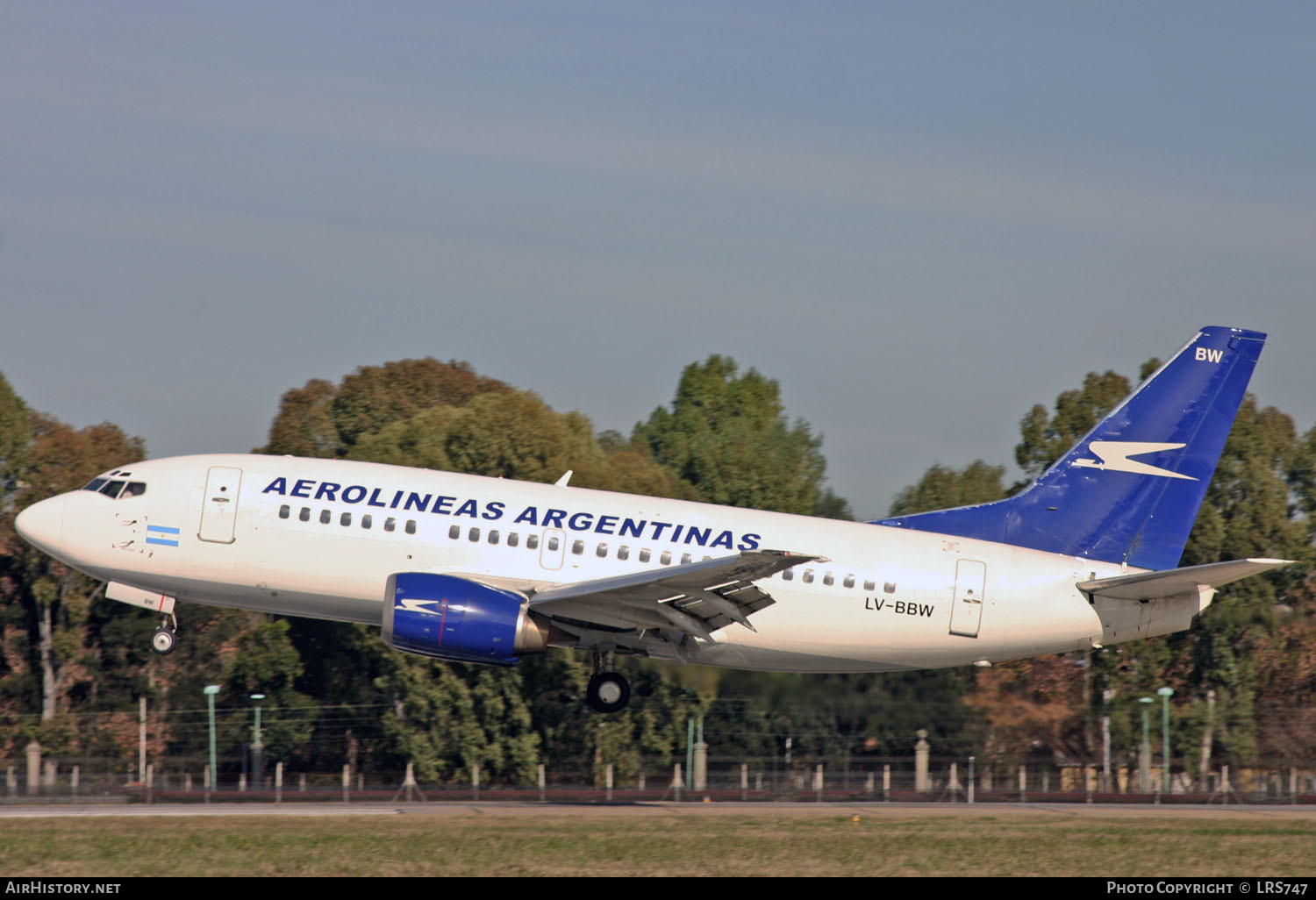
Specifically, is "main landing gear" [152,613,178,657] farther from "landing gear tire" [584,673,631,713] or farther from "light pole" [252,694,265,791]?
"light pole" [252,694,265,791]

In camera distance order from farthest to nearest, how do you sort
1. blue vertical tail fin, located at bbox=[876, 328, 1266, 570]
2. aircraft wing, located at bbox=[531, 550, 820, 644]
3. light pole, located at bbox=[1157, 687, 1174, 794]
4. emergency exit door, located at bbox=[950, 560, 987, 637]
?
1. light pole, located at bbox=[1157, 687, 1174, 794]
2. blue vertical tail fin, located at bbox=[876, 328, 1266, 570]
3. emergency exit door, located at bbox=[950, 560, 987, 637]
4. aircraft wing, located at bbox=[531, 550, 820, 644]

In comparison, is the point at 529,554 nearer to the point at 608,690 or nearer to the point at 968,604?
the point at 608,690

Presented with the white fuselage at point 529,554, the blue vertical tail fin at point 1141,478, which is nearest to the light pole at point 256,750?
the white fuselage at point 529,554

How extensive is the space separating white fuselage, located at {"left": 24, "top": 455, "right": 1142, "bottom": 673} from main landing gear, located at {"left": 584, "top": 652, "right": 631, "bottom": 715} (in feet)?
3.27

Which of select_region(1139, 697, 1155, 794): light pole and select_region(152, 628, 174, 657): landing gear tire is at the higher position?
select_region(152, 628, 174, 657): landing gear tire

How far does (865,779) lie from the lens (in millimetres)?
37938

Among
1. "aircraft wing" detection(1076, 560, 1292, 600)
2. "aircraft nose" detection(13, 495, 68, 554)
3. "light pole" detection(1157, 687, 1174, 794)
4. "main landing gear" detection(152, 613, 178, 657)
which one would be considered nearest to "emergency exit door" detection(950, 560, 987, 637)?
"aircraft wing" detection(1076, 560, 1292, 600)

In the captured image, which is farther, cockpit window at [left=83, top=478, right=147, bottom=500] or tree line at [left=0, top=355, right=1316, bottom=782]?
tree line at [left=0, top=355, right=1316, bottom=782]

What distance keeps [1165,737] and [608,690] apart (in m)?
18.1

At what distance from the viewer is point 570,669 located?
2089 inches

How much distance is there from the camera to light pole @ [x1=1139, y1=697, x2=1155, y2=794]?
4041 centimetres

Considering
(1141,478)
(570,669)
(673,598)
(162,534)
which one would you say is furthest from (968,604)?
(570,669)

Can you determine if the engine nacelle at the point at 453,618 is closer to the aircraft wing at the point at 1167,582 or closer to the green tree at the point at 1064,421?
the aircraft wing at the point at 1167,582
